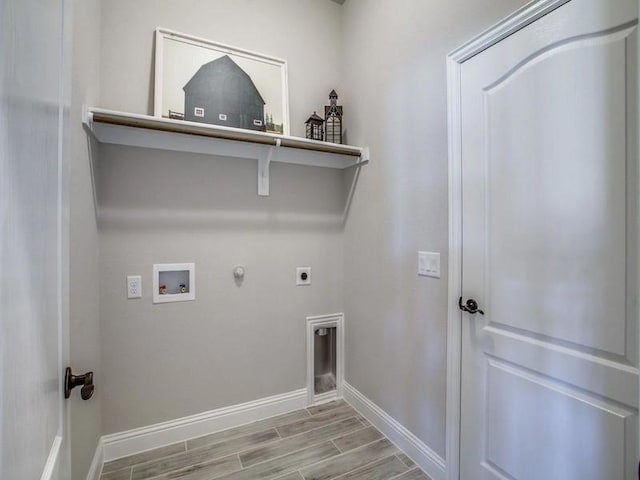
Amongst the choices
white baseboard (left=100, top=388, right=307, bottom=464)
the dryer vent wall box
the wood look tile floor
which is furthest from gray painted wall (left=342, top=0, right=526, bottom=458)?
the dryer vent wall box

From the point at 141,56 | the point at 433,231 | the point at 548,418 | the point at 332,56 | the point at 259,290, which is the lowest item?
the point at 548,418

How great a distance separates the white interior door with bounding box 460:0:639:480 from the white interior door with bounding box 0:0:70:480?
1.45m

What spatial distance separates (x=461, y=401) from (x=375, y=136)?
161 cm

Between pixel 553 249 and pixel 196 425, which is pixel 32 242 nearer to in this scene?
pixel 553 249

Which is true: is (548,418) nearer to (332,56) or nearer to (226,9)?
(332,56)

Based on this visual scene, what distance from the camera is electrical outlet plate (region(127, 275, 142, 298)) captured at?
5.47 ft

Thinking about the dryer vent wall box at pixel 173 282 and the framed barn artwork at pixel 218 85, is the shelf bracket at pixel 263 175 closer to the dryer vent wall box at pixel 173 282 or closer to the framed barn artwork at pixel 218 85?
the framed barn artwork at pixel 218 85

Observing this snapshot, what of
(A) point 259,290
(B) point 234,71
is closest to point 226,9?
(B) point 234,71

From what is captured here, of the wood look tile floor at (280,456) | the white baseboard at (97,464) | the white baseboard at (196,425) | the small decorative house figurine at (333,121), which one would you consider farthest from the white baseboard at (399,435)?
the small decorative house figurine at (333,121)

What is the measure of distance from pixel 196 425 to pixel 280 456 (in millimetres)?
589

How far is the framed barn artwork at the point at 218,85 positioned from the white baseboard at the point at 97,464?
1875 mm

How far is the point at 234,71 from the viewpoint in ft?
6.14

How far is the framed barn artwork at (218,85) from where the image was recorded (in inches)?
67.3

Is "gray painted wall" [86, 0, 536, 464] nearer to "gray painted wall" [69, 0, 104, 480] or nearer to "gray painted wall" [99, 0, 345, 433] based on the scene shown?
"gray painted wall" [99, 0, 345, 433]
